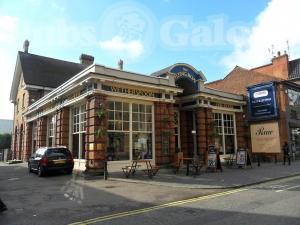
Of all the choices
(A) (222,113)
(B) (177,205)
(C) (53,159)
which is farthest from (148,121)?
(B) (177,205)

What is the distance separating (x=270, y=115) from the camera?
75.2ft

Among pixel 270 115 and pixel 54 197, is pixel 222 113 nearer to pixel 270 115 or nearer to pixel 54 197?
pixel 270 115

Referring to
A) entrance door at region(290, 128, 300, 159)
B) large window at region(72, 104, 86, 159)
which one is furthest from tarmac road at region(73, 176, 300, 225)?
entrance door at region(290, 128, 300, 159)

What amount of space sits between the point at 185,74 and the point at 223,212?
1375 centimetres

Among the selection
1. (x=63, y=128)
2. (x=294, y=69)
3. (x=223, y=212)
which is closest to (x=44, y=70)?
(x=63, y=128)

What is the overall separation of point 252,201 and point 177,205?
2192mm

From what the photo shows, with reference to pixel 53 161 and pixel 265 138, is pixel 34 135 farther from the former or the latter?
pixel 265 138

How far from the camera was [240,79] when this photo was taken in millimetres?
28047

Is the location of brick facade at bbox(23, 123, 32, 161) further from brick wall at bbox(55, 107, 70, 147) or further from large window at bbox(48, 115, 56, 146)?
brick wall at bbox(55, 107, 70, 147)

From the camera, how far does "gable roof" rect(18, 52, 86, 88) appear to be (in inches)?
1116

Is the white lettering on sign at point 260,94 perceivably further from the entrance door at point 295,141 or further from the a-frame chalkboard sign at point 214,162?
the a-frame chalkboard sign at point 214,162

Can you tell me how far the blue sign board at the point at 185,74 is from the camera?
18831 mm

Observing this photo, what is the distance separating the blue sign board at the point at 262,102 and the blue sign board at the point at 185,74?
22.5 ft

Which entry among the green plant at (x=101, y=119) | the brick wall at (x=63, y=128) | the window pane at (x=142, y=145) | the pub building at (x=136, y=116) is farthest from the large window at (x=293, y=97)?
the brick wall at (x=63, y=128)
